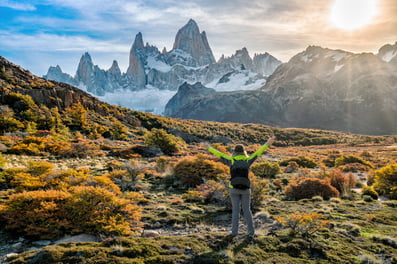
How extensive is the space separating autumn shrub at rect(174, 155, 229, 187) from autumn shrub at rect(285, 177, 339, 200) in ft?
11.9

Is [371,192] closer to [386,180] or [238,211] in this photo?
[386,180]

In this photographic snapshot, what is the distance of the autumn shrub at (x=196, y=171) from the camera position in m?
14.0

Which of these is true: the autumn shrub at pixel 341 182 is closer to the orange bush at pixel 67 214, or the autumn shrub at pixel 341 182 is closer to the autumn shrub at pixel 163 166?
the autumn shrub at pixel 163 166

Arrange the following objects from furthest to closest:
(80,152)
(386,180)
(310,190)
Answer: (80,152) → (386,180) → (310,190)

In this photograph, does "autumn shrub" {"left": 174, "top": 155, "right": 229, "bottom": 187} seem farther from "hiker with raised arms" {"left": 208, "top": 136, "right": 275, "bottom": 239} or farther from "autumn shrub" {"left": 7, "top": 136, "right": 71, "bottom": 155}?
"autumn shrub" {"left": 7, "top": 136, "right": 71, "bottom": 155}

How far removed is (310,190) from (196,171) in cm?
618

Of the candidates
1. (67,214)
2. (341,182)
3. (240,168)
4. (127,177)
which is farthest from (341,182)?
(67,214)

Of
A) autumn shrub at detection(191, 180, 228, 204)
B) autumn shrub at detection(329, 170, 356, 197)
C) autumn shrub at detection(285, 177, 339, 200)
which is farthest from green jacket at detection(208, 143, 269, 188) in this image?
autumn shrub at detection(329, 170, 356, 197)

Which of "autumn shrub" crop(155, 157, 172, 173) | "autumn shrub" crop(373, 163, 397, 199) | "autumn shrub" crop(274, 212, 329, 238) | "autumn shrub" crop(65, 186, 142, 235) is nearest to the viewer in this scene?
"autumn shrub" crop(65, 186, 142, 235)

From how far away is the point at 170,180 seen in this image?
14.8 meters

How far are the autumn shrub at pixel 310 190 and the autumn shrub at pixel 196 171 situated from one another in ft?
11.9

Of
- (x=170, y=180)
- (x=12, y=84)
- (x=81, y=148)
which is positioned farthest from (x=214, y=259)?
(x=12, y=84)

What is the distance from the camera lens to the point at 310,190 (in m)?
12.5

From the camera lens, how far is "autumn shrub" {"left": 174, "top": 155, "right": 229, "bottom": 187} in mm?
14000
